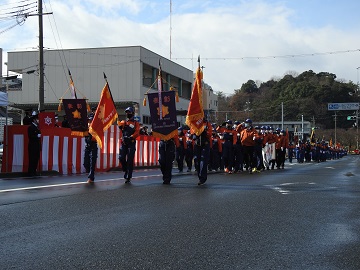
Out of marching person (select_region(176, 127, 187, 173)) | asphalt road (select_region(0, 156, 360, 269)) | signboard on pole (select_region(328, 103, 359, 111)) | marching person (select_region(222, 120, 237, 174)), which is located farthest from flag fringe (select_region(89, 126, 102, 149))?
signboard on pole (select_region(328, 103, 359, 111))

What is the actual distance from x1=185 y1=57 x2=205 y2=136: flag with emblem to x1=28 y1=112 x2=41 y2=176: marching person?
4636mm

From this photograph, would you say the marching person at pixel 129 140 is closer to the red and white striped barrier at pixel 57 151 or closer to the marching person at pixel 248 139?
the red and white striped barrier at pixel 57 151

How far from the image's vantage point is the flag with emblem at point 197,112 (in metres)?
12.9

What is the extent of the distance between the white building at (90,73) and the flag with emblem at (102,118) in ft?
93.2

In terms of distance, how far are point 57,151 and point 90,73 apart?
104 feet

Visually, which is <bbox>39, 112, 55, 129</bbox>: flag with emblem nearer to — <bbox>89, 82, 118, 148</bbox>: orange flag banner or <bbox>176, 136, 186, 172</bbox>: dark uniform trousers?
<bbox>89, 82, 118, 148</bbox>: orange flag banner

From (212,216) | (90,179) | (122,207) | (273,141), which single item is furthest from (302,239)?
(273,141)

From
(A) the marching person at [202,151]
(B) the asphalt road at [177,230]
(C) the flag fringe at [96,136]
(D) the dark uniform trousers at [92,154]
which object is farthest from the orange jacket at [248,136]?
(B) the asphalt road at [177,230]

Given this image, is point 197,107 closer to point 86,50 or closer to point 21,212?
point 21,212

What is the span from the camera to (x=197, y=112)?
13.3 m

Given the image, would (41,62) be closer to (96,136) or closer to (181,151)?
(181,151)

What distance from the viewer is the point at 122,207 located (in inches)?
307

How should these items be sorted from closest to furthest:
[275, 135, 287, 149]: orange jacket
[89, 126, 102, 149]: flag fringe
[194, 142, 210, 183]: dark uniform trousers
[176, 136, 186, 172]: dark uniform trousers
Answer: [194, 142, 210, 183]: dark uniform trousers
[89, 126, 102, 149]: flag fringe
[176, 136, 186, 172]: dark uniform trousers
[275, 135, 287, 149]: orange jacket

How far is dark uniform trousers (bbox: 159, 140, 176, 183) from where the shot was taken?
12266 mm
